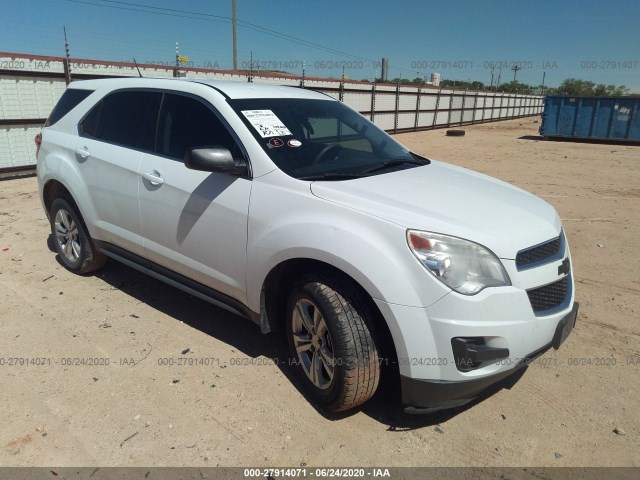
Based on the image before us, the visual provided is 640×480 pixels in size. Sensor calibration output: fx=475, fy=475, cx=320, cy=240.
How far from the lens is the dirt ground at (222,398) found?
2430 mm

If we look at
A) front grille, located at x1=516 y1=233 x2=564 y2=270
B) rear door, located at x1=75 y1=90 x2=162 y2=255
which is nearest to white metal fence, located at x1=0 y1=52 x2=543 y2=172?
rear door, located at x1=75 y1=90 x2=162 y2=255

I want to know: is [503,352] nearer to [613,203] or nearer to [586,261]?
[586,261]

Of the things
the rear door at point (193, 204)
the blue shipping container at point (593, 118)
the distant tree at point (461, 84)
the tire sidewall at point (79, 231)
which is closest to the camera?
the rear door at point (193, 204)

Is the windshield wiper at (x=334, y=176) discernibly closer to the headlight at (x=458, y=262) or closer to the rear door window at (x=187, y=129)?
the rear door window at (x=187, y=129)

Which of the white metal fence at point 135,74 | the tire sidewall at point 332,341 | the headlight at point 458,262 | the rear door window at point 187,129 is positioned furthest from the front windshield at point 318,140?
the white metal fence at point 135,74

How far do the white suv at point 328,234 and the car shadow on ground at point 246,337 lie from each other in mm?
252

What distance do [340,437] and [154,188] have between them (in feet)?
6.87

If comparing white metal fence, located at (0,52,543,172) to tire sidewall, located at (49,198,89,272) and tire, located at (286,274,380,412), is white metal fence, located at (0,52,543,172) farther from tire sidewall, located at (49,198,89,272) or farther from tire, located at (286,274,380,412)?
tire, located at (286,274,380,412)

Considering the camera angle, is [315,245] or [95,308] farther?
[95,308]

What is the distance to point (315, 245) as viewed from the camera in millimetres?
2496

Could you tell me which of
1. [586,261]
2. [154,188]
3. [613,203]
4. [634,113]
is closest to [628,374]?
[586,261]

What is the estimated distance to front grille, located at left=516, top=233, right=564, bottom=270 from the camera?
2.38 meters

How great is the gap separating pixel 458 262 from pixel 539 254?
0.56 m

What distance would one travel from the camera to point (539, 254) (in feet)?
8.21
